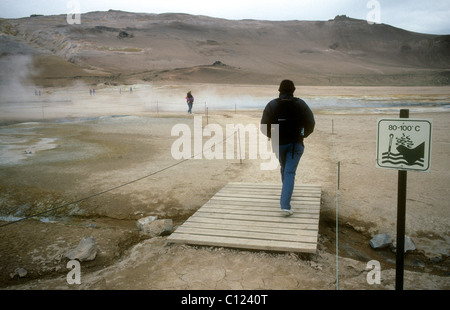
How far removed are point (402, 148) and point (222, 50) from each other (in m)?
98.0

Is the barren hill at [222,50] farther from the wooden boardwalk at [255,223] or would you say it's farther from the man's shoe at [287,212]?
the man's shoe at [287,212]

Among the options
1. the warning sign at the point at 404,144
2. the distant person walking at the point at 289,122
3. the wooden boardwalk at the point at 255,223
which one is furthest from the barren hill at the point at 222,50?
the warning sign at the point at 404,144

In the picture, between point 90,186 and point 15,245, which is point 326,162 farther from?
point 15,245

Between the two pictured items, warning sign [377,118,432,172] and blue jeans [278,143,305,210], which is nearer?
warning sign [377,118,432,172]

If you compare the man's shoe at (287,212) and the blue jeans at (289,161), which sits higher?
the blue jeans at (289,161)

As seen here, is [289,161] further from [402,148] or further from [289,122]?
[402,148]

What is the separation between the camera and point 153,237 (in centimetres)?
512

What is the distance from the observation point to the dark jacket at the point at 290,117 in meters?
4.54

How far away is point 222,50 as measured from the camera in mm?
96250

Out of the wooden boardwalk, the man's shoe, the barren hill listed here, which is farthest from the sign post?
the barren hill

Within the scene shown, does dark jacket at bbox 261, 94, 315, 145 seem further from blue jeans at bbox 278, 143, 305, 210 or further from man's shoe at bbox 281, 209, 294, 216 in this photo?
man's shoe at bbox 281, 209, 294, 216

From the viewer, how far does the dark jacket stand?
14.9 ft

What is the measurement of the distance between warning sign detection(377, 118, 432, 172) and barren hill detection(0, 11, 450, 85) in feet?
174
